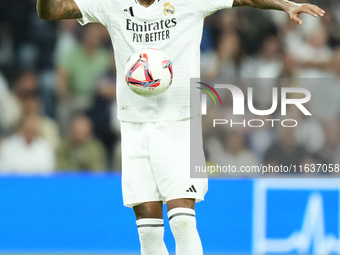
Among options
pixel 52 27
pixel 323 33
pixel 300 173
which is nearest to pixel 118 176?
pixel 300 173

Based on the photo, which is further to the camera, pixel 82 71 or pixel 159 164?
pixel 82 71

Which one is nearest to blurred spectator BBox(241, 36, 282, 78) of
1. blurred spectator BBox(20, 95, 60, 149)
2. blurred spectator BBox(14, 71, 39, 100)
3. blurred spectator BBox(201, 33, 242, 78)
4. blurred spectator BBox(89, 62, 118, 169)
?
blurred spectator BBox(201, 33, 242, 78)

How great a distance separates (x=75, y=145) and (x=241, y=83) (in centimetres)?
217

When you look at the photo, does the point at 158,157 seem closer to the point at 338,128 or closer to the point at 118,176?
the point at 118,176

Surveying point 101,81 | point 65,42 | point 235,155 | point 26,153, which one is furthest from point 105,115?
point 235,155

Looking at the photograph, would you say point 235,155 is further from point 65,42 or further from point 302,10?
point 302,10

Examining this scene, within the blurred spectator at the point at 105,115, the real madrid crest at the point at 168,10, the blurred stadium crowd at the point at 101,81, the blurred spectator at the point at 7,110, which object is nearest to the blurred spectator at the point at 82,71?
the blurred stadium crowd at the point at 101,81

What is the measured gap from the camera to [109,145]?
24.8 feet

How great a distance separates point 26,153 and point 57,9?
3.18 m

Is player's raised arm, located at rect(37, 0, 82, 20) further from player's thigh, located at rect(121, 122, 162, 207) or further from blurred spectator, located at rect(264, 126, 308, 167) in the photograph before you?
blurred spectator, located at rect(264, 126, 308, 167)

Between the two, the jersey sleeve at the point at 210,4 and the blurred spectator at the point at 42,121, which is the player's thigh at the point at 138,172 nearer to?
the jersey sleeve at the point at 210,4

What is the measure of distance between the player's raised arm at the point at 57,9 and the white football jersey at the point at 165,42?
1.10 ft

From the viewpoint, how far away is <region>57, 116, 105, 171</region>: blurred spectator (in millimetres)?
7332

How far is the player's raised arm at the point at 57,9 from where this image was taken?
4316 mm
